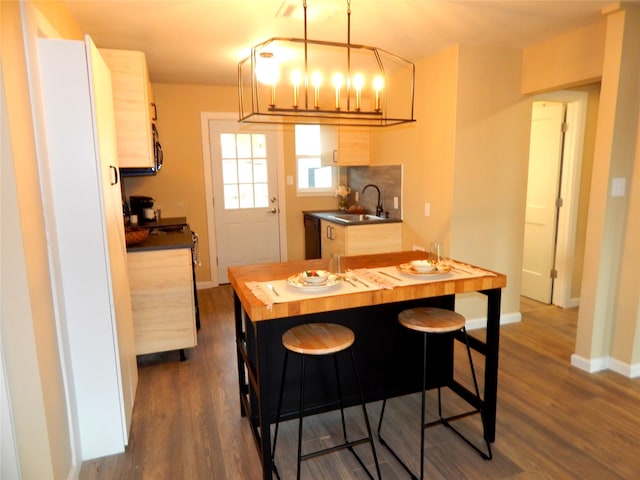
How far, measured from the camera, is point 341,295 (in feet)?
6.08

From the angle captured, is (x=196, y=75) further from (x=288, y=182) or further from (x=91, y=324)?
(x=91, y=324)

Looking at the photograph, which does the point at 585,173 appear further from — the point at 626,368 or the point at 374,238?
the point at 374,238

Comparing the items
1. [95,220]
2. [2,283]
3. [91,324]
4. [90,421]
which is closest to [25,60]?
[95,220]

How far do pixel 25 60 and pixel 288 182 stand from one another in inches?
148

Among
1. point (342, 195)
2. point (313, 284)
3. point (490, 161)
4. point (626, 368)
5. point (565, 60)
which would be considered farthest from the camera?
Result: point (342, 195)

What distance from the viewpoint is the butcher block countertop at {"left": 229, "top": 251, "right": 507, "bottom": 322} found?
1771 mm

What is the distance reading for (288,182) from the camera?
211 inches

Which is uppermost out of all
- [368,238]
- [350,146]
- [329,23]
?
[329,23]

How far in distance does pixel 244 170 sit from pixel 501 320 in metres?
3.36

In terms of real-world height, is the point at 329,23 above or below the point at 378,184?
above

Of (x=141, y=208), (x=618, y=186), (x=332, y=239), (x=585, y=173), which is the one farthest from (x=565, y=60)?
(x=141, y=208)

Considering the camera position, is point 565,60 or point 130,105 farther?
point 565,60

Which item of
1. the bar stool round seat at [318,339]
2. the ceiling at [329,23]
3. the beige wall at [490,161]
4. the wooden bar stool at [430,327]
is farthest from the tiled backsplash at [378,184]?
the bar stool round seat at [318,339]

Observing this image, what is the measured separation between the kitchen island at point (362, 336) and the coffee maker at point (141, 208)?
7.70 feet
